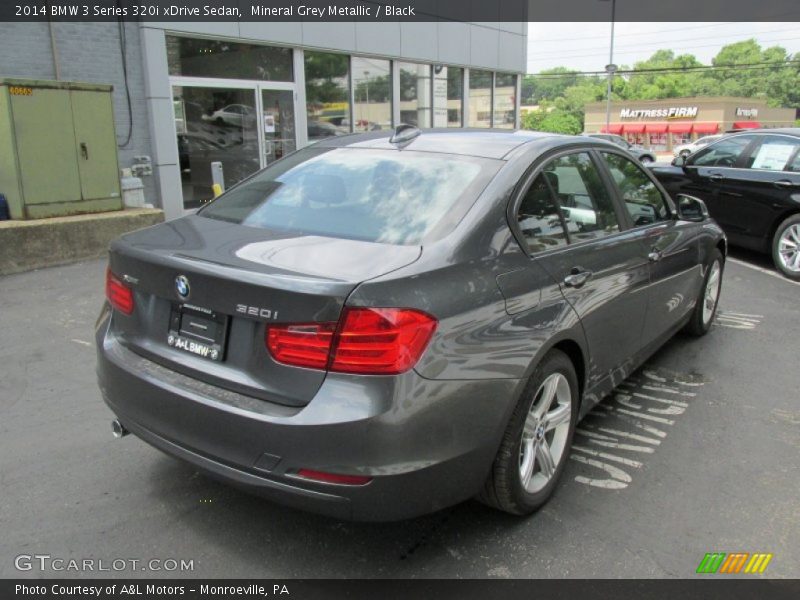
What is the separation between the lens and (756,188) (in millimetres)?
8039

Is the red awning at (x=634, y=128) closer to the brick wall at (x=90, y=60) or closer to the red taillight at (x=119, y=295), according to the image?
the brick wall at (x=90, y=60)

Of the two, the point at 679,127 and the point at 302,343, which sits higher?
the point at 679,127

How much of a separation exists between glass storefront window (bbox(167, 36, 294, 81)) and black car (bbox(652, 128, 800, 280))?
7407mm

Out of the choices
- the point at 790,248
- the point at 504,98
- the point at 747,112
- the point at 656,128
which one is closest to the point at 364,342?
the point at 790,248

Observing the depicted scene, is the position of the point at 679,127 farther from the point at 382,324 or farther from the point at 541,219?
the point at 382,324

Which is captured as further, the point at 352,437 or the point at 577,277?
the point at 577,277

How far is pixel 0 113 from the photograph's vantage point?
7.48 m

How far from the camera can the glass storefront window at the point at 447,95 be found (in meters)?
16.6

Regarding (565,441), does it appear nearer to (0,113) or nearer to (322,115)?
(0,113)

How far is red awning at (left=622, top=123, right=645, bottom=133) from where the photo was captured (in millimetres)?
82081

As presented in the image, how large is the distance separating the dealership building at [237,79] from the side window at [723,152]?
7.09 metres

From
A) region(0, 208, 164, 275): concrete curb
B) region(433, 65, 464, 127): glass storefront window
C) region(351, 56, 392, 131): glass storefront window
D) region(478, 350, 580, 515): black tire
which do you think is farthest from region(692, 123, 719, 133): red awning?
region(478, 350, 580, 515): black tire

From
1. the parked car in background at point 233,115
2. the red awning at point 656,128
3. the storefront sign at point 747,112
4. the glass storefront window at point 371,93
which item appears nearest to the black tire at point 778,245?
the parked car in background at point 233,115

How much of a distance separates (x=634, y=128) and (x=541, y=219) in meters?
87.0
